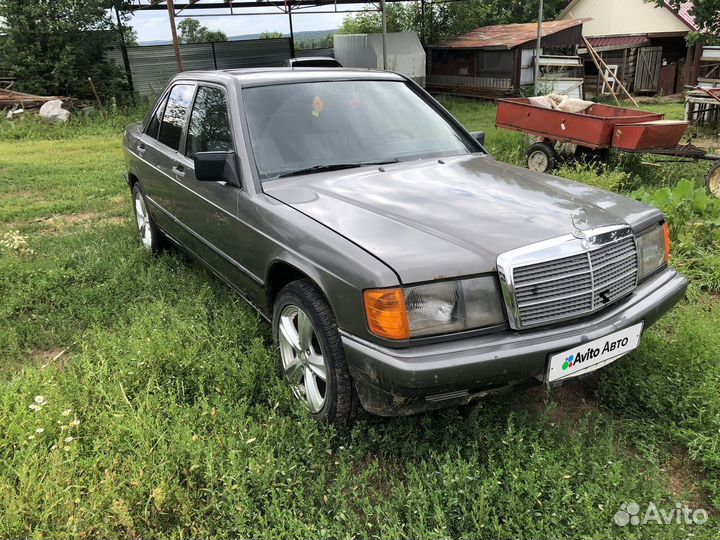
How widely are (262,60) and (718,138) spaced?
1434 cm

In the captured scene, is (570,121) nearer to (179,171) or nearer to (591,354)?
(179,171)

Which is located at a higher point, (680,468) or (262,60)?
(262,60)

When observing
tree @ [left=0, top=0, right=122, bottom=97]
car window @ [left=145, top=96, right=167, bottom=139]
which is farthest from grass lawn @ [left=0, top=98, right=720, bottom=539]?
tree @ [left=0, top=0, right=122, bottom=97]

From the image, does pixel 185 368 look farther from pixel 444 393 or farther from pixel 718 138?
pixel 718 138

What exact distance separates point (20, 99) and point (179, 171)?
13751 millimetres

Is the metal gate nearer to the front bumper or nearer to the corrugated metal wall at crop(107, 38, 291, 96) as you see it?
the corrugated metal wall at crop(107, 38, 291, 96)

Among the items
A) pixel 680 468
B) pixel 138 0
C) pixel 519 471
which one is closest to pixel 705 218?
pixel 680 468

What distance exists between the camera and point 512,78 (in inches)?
864

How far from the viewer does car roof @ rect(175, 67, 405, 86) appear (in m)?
3.60

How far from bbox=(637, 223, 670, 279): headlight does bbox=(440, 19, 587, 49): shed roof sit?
20.1 metres

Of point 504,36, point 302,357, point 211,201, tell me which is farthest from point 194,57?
point 302,357

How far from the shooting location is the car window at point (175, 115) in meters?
4.26

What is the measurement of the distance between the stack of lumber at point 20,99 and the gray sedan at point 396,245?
1351 centimetres

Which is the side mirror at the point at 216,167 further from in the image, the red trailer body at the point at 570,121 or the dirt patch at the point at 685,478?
the red trailer body at the point at 570,121
